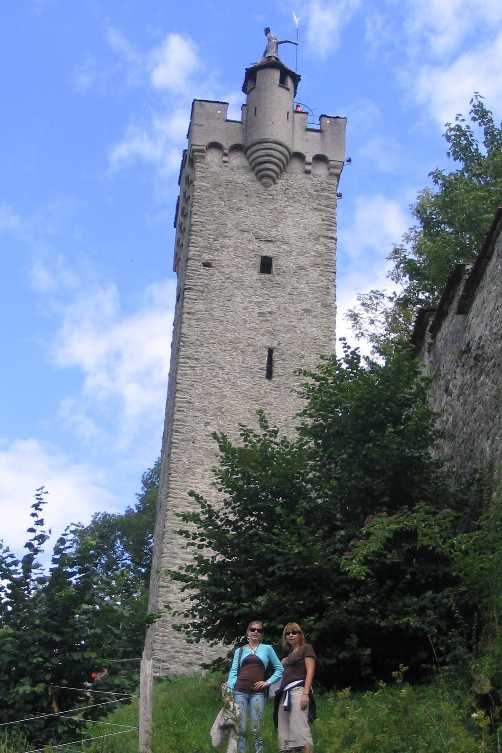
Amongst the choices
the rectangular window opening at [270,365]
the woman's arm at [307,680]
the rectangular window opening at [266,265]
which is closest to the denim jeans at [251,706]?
the woman's arm at [307,680]

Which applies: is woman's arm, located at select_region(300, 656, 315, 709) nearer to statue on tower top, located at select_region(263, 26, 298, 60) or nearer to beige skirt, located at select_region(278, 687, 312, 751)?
beige skirt, located at select_region(278, 687, 312, 751)

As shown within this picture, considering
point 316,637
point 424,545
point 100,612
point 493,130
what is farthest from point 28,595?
point 493,130

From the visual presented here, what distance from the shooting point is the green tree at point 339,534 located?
10766 mm

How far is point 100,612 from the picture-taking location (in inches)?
355

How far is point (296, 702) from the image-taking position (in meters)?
7.52

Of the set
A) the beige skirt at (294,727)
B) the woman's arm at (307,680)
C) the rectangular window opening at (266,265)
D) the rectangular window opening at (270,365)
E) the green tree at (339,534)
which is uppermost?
the rectangular window opening at (266,265)

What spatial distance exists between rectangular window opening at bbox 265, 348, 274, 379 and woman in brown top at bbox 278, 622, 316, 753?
13.3 meters

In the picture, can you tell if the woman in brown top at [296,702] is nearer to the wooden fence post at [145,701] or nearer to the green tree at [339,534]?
the wooden fence post at [145,701]

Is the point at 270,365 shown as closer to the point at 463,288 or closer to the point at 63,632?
the point at 463,288

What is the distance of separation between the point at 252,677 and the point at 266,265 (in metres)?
15.2

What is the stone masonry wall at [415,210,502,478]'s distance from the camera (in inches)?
465

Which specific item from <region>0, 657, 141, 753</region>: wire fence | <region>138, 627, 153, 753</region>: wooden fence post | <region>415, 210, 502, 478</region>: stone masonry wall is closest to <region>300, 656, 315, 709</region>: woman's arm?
<region>138, 627, 153, 753</region>: wooden fence post

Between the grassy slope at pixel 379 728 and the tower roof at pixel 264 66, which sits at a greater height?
the tower roof at pixel 264 66

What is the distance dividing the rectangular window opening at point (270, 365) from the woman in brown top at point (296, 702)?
13.3 meters
